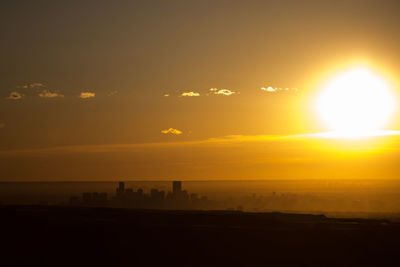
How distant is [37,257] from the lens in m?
26.1

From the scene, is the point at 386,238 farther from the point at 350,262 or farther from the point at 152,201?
the point at 152,201

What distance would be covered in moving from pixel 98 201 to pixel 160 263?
158m

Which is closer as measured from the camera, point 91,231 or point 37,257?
point 37,257

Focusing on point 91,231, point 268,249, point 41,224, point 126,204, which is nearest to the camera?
point 268,249

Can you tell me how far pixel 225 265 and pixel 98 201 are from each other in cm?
15950

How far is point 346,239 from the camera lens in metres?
27.0

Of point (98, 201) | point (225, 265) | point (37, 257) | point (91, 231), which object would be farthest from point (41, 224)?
point (98, 201)

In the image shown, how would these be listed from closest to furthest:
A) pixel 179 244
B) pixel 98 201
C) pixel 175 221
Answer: pixel 179 244, pixel 175 221, pixel 98 201

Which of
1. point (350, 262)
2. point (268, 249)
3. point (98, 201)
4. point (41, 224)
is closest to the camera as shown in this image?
point (350, 262)

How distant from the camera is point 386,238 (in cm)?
2734

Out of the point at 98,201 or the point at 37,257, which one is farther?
the point at 98,201

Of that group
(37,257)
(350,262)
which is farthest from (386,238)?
(37,257)

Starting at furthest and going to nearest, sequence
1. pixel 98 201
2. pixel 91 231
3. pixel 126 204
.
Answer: pixel 126 204
pixel 98 201
pixel 91 231

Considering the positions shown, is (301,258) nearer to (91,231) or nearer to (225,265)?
(225,265)
